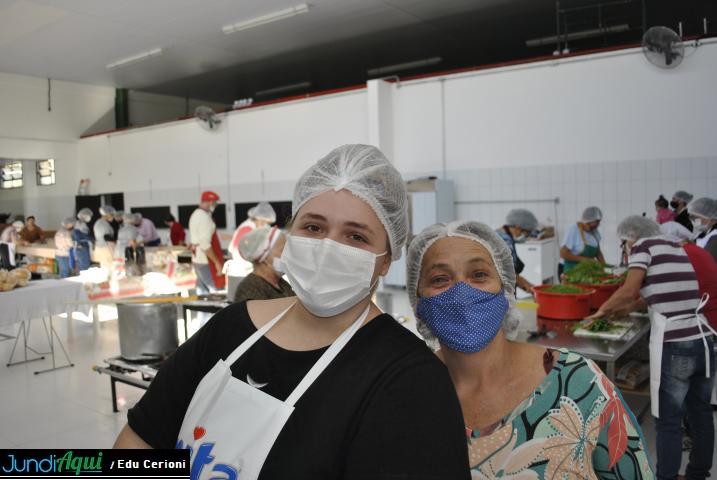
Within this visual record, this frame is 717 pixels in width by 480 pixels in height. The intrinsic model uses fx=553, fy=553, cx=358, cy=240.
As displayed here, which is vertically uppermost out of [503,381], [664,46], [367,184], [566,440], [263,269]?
[664,46]

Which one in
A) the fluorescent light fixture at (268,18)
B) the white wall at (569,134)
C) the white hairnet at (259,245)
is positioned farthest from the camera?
the fluorescent light fixture at (268,18)

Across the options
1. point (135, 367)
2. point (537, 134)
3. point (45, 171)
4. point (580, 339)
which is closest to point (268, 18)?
point (537, 134)

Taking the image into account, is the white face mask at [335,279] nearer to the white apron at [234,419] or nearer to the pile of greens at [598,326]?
the white apron at [234,419]

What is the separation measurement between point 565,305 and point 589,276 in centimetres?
62

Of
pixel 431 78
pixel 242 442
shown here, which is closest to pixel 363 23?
pixel 431 78

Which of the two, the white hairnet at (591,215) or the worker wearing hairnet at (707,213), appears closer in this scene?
the worker wearing hairnet at (707,213)

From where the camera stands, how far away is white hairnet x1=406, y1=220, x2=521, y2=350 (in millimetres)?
1519

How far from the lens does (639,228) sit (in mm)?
3020

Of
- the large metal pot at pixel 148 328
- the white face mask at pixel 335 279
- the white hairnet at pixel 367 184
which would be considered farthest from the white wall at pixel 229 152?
the white face mask at pixel 335 279

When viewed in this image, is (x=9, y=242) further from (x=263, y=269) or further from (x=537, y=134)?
(x=537, y=134)

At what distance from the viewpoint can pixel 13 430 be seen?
13.4 ft

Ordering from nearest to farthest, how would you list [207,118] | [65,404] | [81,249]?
[65,404] → [81,249] → [207,118]

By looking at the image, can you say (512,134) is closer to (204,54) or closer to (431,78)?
(431,78)

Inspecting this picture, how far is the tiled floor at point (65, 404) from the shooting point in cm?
392
